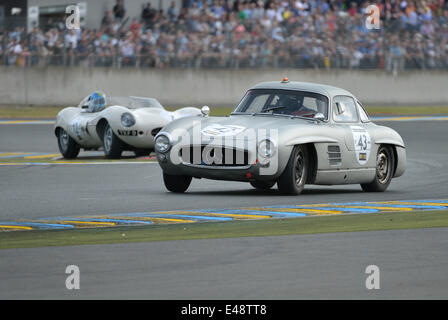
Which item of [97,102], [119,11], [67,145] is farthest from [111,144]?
[119,11]

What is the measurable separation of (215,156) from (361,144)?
2196mm

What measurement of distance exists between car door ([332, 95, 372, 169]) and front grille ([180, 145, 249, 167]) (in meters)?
1.62

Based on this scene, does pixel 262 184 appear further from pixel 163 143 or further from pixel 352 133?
pixel 163 143

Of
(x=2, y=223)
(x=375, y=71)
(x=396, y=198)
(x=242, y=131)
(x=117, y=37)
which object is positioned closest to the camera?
(x=2, y=223)

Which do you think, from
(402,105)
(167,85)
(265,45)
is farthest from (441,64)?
(167,85)

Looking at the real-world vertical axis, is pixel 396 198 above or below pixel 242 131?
below

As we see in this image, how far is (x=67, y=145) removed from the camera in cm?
1825

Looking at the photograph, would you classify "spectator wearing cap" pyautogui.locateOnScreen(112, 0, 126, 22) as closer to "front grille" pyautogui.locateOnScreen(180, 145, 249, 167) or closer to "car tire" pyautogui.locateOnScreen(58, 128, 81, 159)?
"car tire" pyautogui.locateOnScreen(58, 128, 81, 159)

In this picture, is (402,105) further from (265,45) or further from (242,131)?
(242,131)

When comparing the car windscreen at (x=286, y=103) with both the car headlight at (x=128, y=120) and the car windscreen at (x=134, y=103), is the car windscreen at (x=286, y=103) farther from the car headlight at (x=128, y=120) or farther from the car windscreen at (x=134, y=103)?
the car windscreen at (x=134, y=103)

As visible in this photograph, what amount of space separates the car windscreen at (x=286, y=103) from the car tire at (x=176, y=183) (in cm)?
108

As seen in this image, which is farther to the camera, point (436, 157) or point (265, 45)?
point (265, 45)

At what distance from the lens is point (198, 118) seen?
11.9m

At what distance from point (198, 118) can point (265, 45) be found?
1795cm
